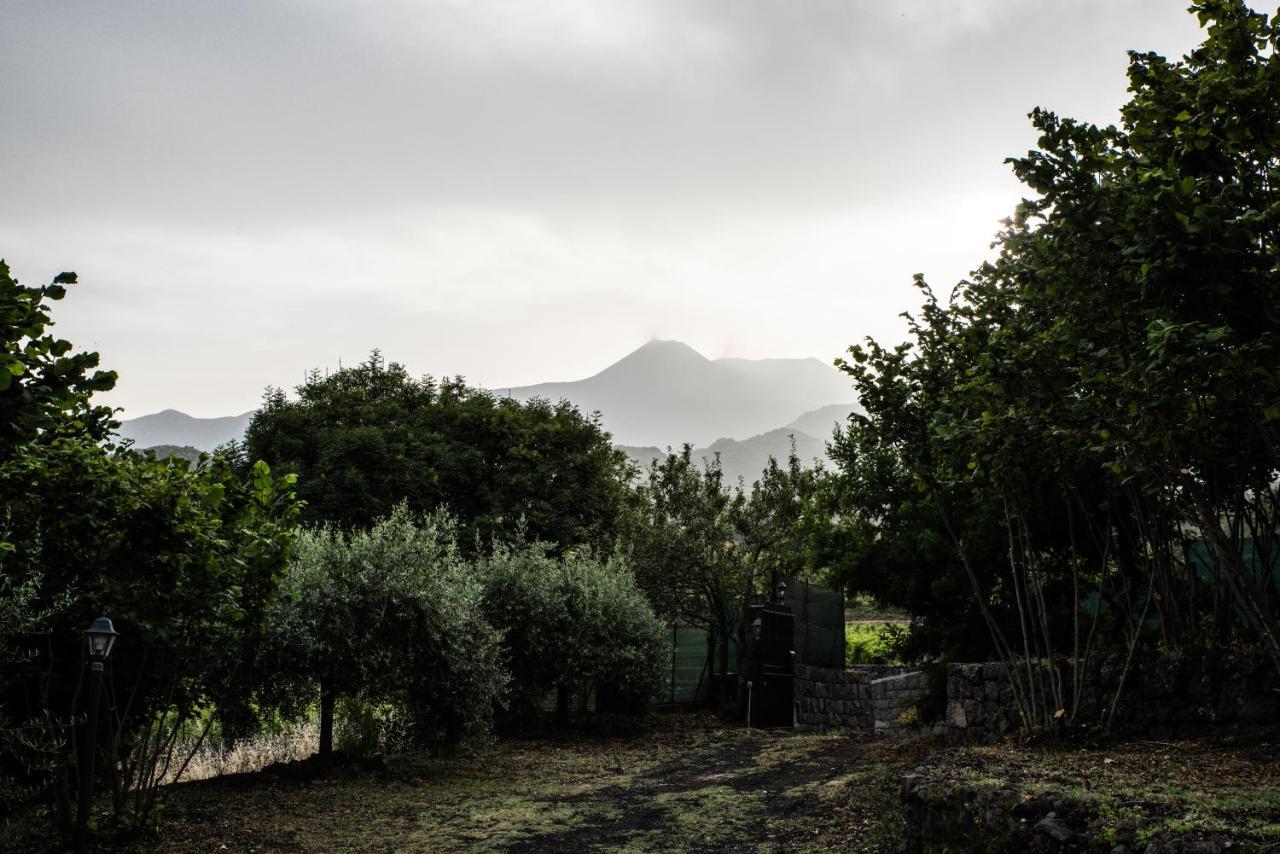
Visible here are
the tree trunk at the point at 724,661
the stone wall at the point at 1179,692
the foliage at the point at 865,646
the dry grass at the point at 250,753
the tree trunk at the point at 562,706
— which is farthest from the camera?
the foliage at the point at 865,646

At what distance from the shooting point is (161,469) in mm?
7180

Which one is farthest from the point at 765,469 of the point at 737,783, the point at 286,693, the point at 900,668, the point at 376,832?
the point at 376,832

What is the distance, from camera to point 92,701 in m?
6.65

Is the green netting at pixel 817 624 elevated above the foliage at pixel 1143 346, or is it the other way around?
the foliage at pixel 1143 346

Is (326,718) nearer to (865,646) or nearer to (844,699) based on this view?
A: (844,699)

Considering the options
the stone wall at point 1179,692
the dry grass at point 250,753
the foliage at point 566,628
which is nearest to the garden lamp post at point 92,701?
the dry grass at point 250,753

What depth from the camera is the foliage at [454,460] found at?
2316 centimetres

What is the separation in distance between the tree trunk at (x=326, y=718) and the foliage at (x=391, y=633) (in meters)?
0.07

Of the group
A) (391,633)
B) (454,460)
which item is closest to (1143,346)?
(391,633)

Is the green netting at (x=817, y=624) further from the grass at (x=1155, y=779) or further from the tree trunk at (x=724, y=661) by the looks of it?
the grass at (x=1155, y=779)

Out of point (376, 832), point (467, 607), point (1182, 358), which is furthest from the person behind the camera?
point (467, 607)

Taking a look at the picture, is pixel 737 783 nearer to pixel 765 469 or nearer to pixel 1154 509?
pixel 1154 509

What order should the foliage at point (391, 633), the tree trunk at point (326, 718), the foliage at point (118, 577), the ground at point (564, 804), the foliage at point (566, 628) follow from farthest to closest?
1. the foliage at point (566, 628)
2. the tree trunk at point (326, 718)
3. the foliage at point (391, 633)
4. the ground at point (564, 804)
5. the foliage at point (118, 577)

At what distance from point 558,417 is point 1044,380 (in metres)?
20.3
